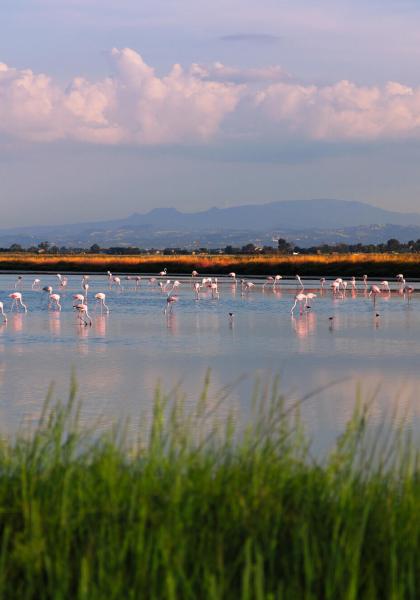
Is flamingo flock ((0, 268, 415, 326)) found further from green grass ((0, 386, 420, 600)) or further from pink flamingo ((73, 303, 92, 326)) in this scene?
green grass ((0, 386, 420, 600))

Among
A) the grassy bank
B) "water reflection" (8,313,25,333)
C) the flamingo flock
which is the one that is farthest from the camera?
the grassy bank

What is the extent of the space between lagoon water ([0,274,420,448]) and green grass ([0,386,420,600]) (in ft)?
2.35

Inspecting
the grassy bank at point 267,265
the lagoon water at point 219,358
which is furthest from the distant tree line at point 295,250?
the lagoon water at point 219,358

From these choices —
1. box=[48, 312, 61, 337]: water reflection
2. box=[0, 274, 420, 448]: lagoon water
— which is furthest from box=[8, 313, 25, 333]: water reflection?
box=[48, 312, 61, 337]: water reflection

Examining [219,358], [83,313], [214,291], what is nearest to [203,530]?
Answer: [219,358]

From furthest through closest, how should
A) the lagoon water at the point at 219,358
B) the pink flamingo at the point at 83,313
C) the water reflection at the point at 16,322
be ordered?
the pink flamingo at the point at 83,313
the water reflection at the point at 16,322
the lagoon water at the point at 219,358

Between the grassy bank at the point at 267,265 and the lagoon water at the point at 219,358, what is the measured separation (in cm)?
2812

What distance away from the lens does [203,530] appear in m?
5.05

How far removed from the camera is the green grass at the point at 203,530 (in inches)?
181

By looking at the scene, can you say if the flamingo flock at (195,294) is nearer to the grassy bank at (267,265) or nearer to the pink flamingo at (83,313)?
the pink flamingo at (83,313)

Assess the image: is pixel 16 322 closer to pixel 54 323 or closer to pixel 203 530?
pixel 54 323

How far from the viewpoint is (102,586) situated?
455 cm

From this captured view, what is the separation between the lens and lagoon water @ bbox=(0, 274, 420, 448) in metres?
11.3

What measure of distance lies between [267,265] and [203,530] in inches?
2402
